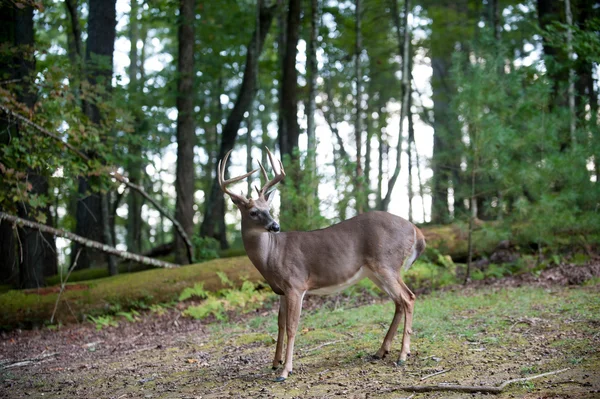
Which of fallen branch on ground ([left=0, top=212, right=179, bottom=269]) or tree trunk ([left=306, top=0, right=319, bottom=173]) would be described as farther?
tree trunk ([left=306, top=0, right=319, bottom=173])

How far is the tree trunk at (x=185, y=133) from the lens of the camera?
503 inches

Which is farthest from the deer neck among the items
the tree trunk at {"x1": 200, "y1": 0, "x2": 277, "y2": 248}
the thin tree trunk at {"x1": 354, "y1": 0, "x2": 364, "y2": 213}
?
the tree trunk at {"x1": 200, "y1": 0, "x2": 277, "y2": 248}

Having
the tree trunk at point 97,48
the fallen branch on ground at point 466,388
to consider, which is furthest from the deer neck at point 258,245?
the tree trunk at point 97,48

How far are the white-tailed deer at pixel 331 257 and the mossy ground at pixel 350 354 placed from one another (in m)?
0.54

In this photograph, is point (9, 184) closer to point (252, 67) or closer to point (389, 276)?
point (389, 276)

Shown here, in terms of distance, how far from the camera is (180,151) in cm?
1316

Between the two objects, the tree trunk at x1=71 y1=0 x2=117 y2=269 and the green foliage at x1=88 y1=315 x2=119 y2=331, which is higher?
the tree trunk at x1=71 y1=0 x2=117 y2=269

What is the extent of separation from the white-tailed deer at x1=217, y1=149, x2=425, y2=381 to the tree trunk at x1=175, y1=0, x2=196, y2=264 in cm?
660

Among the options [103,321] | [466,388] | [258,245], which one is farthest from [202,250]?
[466,388]

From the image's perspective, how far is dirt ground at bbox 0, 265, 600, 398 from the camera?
4.71 metres

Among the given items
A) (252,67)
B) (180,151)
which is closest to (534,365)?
(180,151)

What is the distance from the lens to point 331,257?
580 centimetres

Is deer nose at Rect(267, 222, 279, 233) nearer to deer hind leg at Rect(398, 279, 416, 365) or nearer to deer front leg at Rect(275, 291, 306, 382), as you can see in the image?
deer front leg at Rect(275, 291, 306, 382)

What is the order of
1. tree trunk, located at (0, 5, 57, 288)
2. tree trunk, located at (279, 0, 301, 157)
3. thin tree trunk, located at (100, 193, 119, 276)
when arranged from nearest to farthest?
tree trunk, located at (0, 5, 57, 288) < thin tree trunk, located at (100, 193, 119, 276) < tree trunk, located at (279, 0, 301, 157)
